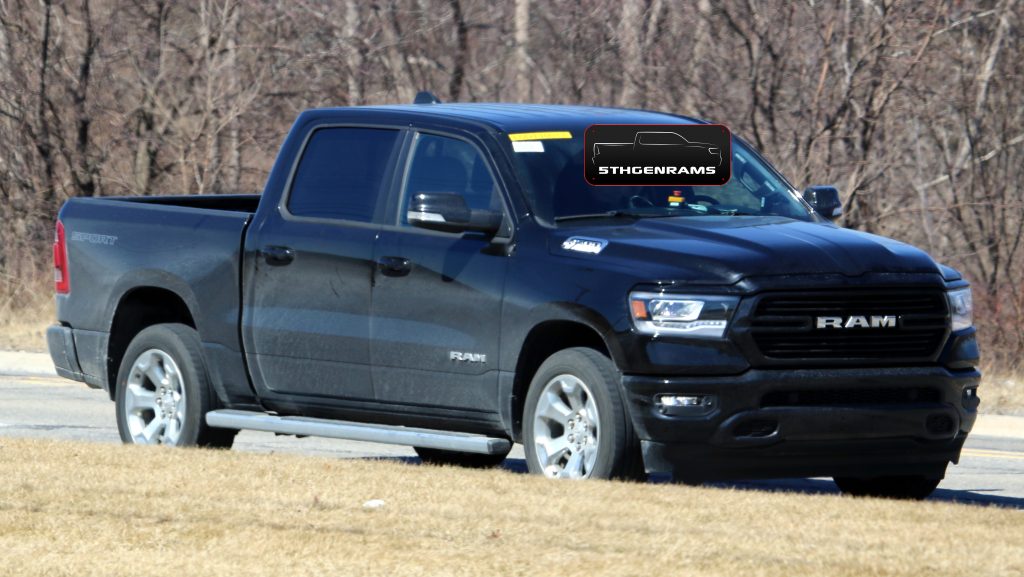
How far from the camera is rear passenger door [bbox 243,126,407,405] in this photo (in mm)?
9742

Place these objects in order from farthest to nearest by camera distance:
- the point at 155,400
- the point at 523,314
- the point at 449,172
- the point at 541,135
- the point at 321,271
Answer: the point at 155,400 → the point at 321,271 → the point at 449,172 → the point at 541,135 → the point at 523,314

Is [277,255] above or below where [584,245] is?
below

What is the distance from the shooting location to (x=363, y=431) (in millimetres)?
9578

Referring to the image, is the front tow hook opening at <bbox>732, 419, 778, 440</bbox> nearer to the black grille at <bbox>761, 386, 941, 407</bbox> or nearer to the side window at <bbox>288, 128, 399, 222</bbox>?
the black grille at <bbox>761, 386, 941, 407</bbox>

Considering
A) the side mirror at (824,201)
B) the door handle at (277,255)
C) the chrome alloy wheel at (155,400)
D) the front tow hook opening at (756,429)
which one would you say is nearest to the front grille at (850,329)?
the front tow hook opening at (756,429)

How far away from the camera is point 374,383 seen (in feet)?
31.8

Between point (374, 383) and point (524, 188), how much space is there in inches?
51.7

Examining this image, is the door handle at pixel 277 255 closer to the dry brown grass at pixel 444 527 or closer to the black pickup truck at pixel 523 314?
the black pickup truck at pixel 523 314

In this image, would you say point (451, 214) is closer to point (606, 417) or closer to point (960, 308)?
point (606, 417)

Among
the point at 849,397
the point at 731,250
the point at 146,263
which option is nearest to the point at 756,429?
the point at 849,397

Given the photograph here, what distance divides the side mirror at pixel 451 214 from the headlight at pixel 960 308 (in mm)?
2189

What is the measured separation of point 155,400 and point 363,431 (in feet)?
5.87

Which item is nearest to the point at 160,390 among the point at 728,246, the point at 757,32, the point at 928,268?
the point at 728,246

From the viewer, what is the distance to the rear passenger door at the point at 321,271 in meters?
9.74
